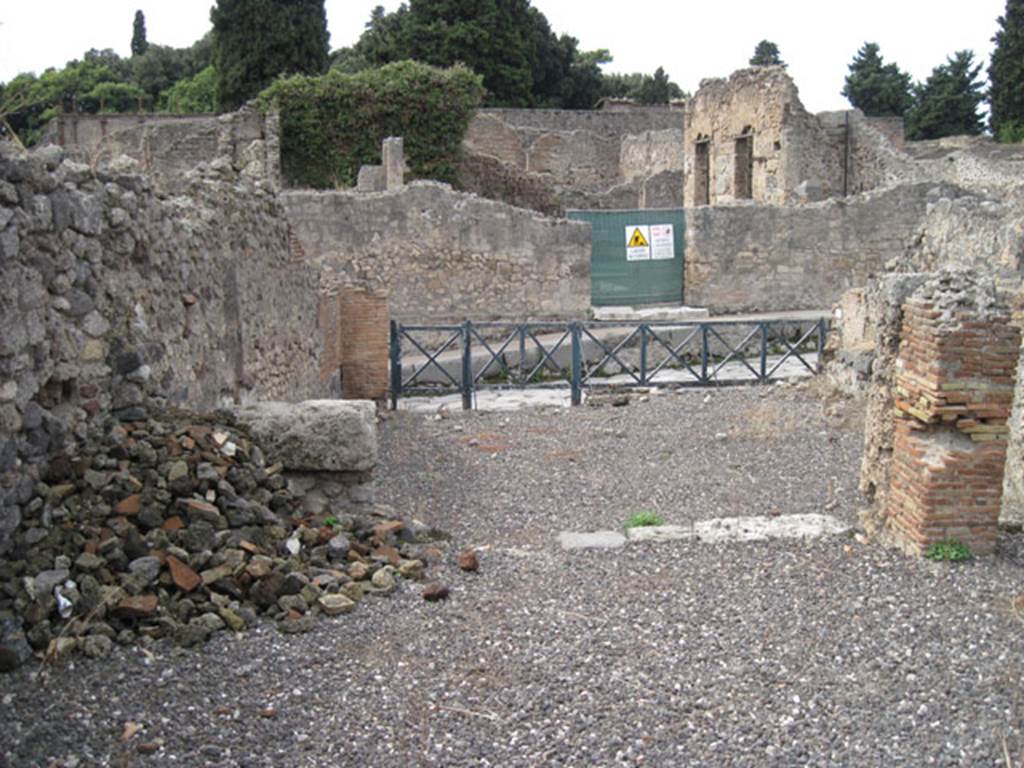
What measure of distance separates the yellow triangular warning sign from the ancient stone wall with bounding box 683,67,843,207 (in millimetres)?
Result: 5000

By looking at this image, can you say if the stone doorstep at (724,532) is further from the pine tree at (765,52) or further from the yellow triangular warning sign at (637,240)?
the pine tree at (765,52)

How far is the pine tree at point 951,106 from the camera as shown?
47875 millimetres

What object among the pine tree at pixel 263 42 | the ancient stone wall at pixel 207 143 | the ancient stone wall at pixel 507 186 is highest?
the pine tree at pixel 263 42

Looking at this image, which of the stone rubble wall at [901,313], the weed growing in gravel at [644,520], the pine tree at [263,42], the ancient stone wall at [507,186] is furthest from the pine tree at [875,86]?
the weed growing in gravel at [644,520]

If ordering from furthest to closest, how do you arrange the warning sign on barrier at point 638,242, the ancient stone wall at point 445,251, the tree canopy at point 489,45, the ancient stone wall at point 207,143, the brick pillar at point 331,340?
1. the tree canopy at point 489,45
2. the ancient stone wall at point 207,143
3. the warning sign on barrier at point 638,242
4. the ancient stone wall at point 445,251
5. the brick pillar at point 331,340

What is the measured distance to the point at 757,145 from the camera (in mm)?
24359

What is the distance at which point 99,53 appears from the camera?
230 ft

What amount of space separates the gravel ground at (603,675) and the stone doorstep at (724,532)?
0.59 feet

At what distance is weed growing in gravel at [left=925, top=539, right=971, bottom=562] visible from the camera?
18.3 feet

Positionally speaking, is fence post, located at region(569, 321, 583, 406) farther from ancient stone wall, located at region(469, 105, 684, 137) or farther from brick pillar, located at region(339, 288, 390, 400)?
ancient stone wall, located at region(469, 105, 684, 137)

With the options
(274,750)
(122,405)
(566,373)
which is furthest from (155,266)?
(566,373)

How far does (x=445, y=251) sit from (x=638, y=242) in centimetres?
382

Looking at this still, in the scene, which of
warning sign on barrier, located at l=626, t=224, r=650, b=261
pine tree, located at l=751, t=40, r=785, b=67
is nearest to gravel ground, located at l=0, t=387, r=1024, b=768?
warning sign on barrier, located at l=626, t=224, r=650, b=261

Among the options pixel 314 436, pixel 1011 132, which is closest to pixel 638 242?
pixel 314 436
